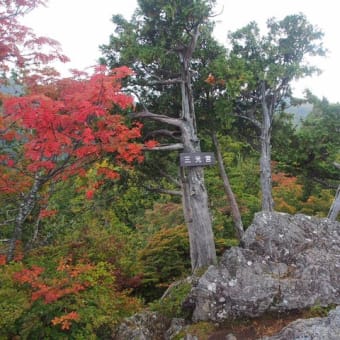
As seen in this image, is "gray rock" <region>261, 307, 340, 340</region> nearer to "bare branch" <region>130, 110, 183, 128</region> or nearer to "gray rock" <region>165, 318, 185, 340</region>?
"gray rock" <region>165, 318, 185, 340</region>

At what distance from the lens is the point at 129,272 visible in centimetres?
1035

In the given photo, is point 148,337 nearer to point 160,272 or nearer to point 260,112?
point 160,272

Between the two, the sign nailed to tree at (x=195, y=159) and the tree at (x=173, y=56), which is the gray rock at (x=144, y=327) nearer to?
the tree at (x=173, y=56)

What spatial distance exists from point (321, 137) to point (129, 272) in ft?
22.0

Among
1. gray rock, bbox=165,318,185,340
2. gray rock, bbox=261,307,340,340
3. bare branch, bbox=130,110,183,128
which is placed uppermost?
bare branch, bbox=130,110,183,128

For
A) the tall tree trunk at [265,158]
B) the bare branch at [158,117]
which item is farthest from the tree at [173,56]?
the tall tree trunk at [265,158]

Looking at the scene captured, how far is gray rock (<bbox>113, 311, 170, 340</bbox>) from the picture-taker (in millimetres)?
5840

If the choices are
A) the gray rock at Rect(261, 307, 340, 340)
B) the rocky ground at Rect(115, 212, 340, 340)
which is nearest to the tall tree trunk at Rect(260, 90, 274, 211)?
the rocky ground at Rect(115, 212, 340, 340)

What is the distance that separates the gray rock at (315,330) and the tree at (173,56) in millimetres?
3691

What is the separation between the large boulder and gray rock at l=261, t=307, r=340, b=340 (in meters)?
1.09

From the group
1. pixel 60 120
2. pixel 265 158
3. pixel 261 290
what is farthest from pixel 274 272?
pixel 265 158

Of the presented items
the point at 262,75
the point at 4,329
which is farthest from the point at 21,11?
the point at 262,75

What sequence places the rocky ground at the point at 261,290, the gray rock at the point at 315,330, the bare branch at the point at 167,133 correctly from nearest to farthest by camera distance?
the gray rock at the point at 315,330, the rocky ground at the point at 261,290, the bare branch at the point at 167,133

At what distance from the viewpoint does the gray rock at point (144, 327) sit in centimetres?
584
